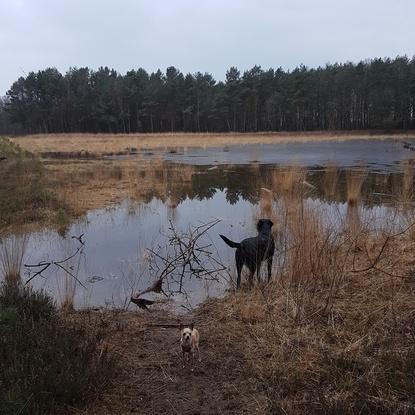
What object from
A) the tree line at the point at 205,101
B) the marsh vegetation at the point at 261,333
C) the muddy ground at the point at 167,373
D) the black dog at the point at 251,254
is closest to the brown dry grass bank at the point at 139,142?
the tree line at the point at 205,101

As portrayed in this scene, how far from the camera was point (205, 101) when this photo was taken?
247ft

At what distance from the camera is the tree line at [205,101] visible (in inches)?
2731

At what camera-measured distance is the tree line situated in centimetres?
6938

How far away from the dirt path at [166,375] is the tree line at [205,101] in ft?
218

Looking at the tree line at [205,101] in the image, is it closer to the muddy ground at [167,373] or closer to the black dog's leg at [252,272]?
the black dog's leg at [252,272]

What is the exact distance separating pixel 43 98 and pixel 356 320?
84.3m

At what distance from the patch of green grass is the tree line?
220 feet

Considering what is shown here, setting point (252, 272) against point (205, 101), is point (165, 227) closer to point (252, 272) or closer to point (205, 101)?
point (252, 272)

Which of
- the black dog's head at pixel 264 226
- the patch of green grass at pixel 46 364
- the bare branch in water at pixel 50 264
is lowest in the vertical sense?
the bare branch in water at pixel 50 264

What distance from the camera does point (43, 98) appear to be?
79.8m

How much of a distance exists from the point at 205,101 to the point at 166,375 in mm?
74103

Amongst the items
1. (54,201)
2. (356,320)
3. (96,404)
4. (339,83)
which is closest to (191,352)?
(96,404)

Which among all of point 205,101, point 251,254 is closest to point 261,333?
point 251,254

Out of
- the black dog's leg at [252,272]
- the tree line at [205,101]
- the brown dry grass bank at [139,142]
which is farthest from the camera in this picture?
the tree line at [205,101]
